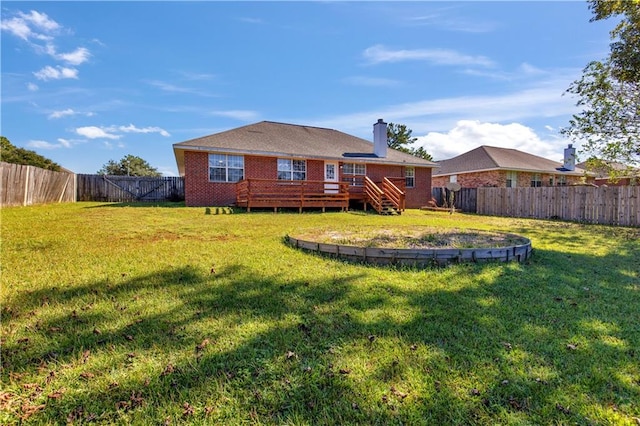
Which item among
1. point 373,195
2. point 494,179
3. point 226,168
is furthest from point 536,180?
point 226,168

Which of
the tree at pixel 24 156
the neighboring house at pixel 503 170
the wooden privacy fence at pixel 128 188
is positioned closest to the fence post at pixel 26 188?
the wooden privacy fence at pixel 128 188

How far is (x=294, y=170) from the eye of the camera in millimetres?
16828

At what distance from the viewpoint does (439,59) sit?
12.1m

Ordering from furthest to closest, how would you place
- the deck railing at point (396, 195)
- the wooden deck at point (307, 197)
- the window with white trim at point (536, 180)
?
the window with white trim at point (536, 180), the deck railing at point (396, 195), the wooden deck at point (307, 197)

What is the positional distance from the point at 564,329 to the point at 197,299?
350 cm

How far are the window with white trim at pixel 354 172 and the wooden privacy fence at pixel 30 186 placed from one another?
45.2 ft

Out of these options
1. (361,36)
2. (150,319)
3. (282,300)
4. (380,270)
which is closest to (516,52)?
(361,36)

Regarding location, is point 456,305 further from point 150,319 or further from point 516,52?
point 516,52

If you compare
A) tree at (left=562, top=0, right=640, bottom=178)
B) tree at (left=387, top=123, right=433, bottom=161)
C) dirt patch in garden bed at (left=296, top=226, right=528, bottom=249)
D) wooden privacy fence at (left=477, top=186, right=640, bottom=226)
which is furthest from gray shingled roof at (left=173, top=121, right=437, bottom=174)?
tree at (left=387, top=123, right=433, bottom=161)

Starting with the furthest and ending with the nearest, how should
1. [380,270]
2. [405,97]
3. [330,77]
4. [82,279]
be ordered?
[405,97], [330,77], [380,270], [82,279]

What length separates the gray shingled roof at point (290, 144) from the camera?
1502 centimetres

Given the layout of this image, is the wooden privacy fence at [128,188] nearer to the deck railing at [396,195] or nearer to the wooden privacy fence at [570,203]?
the deck railing at [396,195]

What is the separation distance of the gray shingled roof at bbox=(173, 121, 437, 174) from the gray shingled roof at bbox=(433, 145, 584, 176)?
21.9ft

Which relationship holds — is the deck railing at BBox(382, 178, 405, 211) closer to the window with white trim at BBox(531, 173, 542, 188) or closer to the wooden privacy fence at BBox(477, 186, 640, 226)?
the wooden privacy fence at BBox(477, 186, 640, 226)
